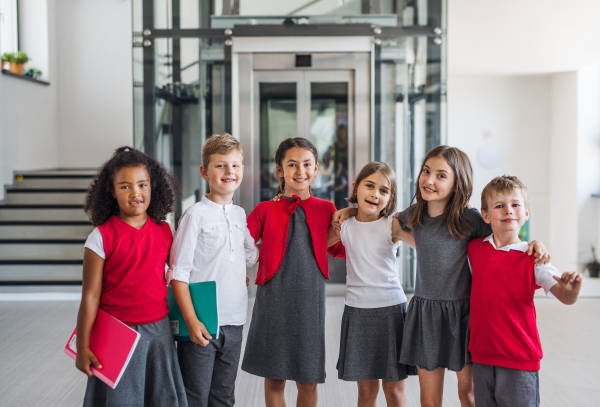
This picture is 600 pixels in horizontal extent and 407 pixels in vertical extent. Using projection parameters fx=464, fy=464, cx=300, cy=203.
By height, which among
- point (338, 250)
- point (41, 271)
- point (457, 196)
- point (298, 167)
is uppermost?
point (298, 167)

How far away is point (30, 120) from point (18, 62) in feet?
2.89

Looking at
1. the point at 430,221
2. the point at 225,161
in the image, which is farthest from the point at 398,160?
the point at 225,161

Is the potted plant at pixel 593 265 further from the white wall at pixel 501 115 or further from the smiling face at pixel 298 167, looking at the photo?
the smiling face at pixel 298 167

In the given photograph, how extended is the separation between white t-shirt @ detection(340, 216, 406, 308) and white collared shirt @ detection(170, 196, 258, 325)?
396 mm

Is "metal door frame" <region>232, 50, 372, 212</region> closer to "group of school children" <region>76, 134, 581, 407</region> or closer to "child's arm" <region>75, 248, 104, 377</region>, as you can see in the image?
"group of school children" <region>76, 134, 581, 407</region>

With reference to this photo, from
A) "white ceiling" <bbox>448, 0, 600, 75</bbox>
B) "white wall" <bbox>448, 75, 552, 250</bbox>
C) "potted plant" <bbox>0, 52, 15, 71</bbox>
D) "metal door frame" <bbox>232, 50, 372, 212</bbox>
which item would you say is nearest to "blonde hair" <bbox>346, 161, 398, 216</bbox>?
"metal door frame" <bbox>232, 50, 372, 212</bbox>

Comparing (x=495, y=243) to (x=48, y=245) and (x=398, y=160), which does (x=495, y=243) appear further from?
(x=48, y=245)

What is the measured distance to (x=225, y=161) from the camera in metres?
1.55

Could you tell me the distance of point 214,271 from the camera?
1515 millimetres

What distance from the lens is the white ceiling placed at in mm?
4633

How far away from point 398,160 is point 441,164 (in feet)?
8.15

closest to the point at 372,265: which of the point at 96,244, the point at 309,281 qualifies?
the point at 309,281

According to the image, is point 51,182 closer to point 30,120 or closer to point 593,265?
point 30,120

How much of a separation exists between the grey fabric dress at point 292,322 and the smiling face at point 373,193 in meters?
0.24
